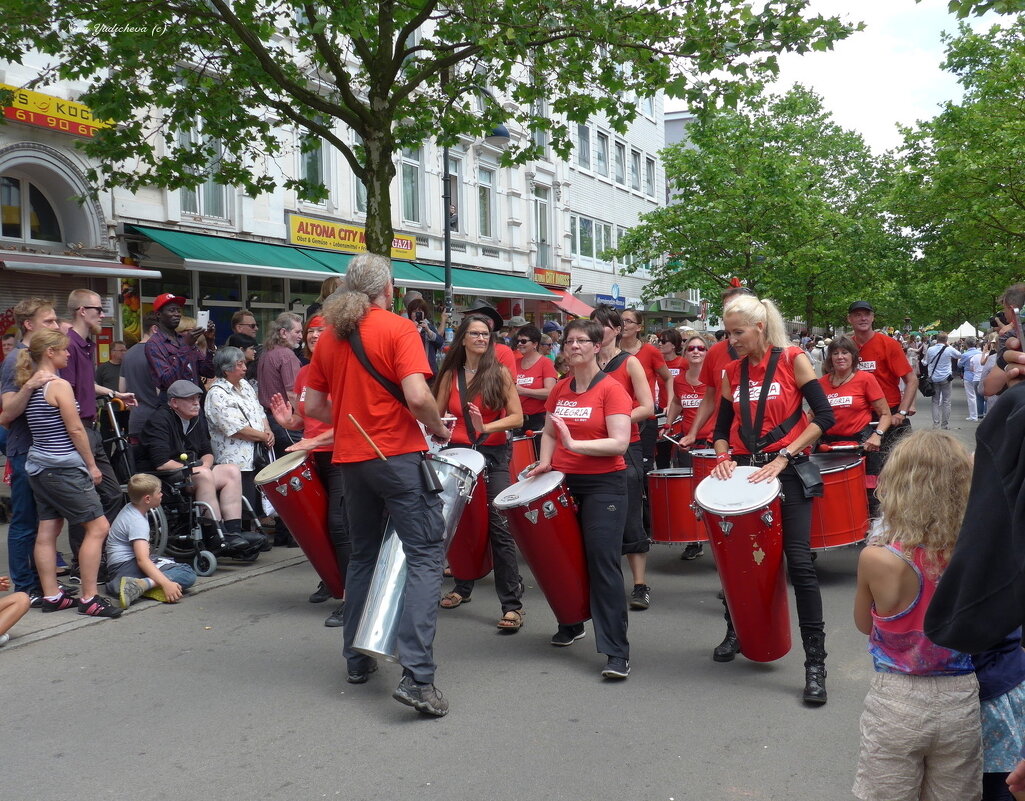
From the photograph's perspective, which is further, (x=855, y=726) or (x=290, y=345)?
(x=290, y=345)

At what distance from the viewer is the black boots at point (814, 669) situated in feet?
14.4

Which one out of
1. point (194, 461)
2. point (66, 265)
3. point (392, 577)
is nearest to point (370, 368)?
point (392, 577)

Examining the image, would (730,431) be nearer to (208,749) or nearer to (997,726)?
(997,726)

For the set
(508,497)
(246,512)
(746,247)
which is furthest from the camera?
(746,247)

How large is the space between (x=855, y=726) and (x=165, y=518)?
4.97m

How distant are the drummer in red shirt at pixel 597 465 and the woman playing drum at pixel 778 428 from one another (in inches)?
20.9

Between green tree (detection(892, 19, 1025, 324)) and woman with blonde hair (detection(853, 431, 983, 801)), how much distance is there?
18214 mm

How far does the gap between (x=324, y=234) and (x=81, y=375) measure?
12919 millimetres

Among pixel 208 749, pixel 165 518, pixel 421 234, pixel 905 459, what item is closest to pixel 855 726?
pixel 905 459

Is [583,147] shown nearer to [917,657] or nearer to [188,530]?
[188,530]

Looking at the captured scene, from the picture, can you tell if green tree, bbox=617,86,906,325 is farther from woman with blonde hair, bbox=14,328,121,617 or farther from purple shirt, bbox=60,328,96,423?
woman with blonde hair, bbox=14,328,121,617

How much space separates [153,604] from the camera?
6.34 m

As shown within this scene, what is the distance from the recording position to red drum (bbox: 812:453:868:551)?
6211mm

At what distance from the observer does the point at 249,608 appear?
6.27m
